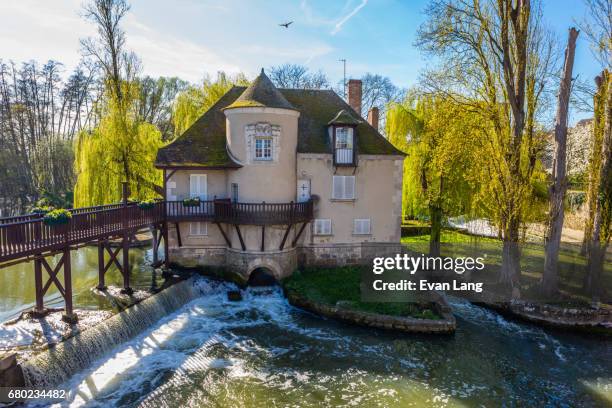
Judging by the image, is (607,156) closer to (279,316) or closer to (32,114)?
(279,316)

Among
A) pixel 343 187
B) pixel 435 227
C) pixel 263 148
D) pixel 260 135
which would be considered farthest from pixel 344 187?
pixel 435 227

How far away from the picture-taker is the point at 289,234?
19438 millimetres

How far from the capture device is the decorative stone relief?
18375mm

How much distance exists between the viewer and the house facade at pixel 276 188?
1856 cm

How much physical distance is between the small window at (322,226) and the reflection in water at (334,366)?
5183mm

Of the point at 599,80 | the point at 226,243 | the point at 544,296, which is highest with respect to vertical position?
the point at 599,80

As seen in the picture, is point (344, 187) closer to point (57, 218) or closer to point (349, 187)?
point (349, 187)

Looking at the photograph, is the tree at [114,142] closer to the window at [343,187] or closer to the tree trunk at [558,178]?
the window at [343,187]

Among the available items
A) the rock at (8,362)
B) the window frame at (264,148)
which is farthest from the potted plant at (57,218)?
the window frame at (264,148)

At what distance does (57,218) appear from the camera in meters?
12.4

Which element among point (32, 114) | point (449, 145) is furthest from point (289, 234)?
point (32, 114)

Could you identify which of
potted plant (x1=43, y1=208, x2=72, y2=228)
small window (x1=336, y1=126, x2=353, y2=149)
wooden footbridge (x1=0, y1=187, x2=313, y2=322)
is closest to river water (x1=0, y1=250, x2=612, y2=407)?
wooden footbridge (x1=0, y1=187, x2=313, y2=322)

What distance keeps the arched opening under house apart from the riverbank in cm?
120

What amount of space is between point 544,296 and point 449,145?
7.75 metres
